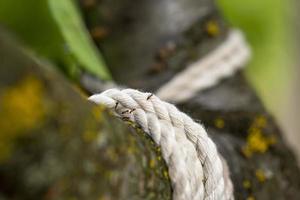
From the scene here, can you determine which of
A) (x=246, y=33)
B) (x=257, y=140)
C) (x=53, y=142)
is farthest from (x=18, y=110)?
(x=246, y=33)

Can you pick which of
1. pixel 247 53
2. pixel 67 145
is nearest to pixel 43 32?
pixel 247 53

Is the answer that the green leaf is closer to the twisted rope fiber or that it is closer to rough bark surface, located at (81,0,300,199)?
rough bark surface, located at (81,0,300,199)

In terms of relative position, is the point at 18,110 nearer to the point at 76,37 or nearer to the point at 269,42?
the point at 76,37

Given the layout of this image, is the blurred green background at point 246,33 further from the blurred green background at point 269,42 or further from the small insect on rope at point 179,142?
the small insect on rope at point 179,142

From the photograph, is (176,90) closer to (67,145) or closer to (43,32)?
(43,32)

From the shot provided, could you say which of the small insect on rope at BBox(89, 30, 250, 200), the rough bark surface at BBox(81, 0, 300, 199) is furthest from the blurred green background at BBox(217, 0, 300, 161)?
the small insect on rope at BBox(89, 30, 250, 200)

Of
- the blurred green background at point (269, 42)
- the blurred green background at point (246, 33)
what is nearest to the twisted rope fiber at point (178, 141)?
the blurred green background at point (246, 33)
